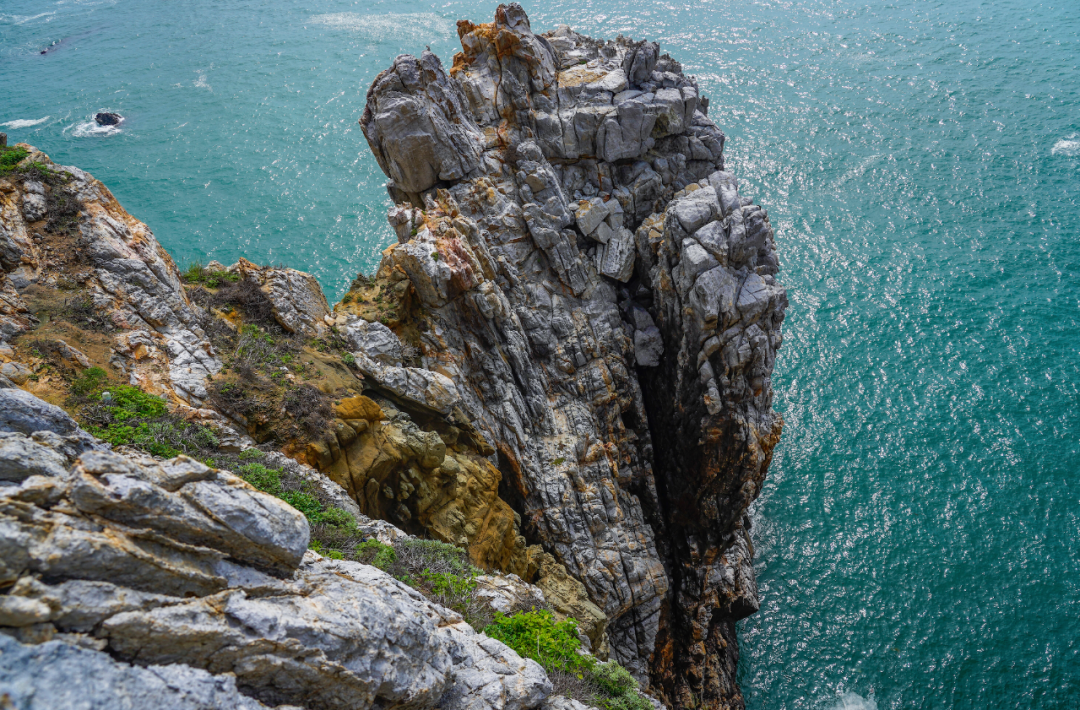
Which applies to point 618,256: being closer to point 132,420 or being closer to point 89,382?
point 132,420

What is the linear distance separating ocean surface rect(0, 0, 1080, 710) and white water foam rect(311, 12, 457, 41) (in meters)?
0.69

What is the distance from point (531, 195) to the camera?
35281 millimetres

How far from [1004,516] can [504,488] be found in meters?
36.8

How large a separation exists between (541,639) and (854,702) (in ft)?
90.9

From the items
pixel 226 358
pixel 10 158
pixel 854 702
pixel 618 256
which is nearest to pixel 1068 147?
pixel 618 256

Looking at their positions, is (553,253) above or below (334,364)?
above

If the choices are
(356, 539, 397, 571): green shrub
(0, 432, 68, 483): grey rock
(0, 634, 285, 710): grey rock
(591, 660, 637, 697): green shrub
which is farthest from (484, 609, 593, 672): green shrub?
(0, 432, 68, 483): grey rock

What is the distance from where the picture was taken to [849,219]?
Result: 59.3 meters

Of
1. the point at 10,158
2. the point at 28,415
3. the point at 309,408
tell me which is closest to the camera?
the point at 28,415

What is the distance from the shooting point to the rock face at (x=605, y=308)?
3138 cm

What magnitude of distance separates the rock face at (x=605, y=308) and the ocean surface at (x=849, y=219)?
406 inches

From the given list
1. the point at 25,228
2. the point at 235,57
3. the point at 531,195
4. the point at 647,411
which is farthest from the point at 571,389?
the point at 235,57

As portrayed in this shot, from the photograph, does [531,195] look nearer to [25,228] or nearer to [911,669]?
[25,228]

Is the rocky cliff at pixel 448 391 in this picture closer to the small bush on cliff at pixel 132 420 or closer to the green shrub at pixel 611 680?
the small bush on cliff at pixel 132 420
